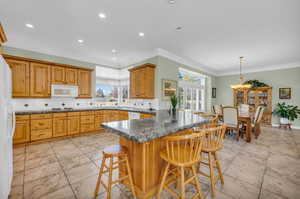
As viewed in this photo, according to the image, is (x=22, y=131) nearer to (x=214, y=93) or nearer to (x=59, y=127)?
(x=59, y=127)

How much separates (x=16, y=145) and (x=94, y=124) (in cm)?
196

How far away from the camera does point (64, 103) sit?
4.36 m

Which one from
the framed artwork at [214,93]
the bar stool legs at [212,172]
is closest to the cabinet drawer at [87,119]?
the bar stool legs at [212,172]

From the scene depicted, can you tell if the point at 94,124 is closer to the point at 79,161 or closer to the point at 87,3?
the point at 79,161

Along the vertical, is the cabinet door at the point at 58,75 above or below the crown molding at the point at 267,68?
below

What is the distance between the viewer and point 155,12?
239 centimetres

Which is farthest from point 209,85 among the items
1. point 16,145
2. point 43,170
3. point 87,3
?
point 16,145

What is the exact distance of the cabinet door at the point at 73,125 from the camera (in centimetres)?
399

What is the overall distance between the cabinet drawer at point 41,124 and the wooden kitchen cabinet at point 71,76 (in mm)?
1370

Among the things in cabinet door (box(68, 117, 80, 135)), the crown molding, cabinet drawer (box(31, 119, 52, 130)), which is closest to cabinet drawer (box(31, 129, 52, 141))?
cabinet drawer (box(31, 119, 52, 130))

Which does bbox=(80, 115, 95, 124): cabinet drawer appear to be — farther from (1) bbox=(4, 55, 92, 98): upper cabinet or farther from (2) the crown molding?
(2) the crown molding

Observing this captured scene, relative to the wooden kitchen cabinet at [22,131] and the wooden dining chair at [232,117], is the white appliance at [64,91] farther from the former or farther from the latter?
the wooden dining chair at [232,117]

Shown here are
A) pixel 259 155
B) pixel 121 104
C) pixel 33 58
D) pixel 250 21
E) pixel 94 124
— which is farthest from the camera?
pixel 121 104

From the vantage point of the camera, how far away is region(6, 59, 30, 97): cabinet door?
3.31 metres
